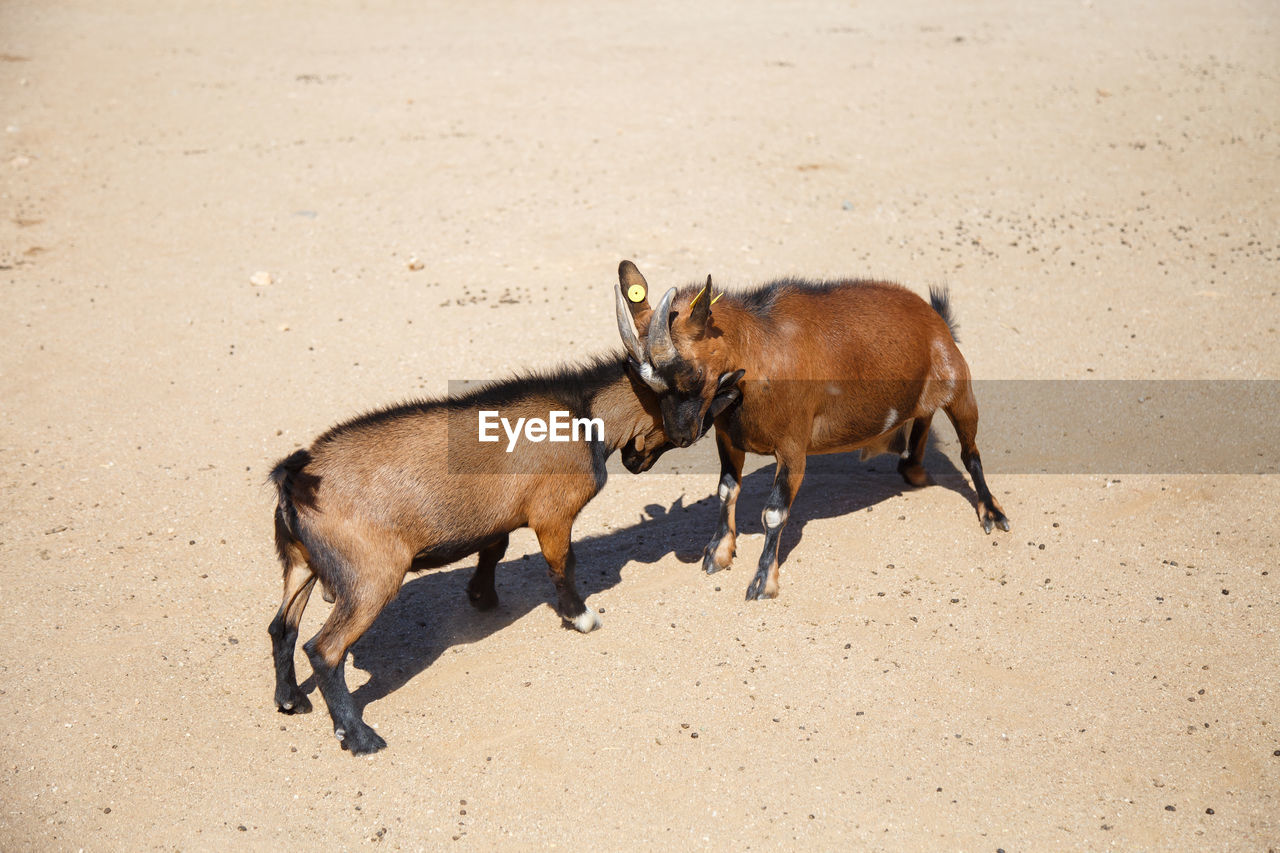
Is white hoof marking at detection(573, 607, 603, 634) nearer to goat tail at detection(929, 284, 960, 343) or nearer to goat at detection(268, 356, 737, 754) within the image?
goat at detection(268, 356, 737, 754)

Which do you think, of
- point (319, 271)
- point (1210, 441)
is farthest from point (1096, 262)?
point (319, 271)

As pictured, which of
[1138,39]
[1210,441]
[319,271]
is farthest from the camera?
[1138,39]

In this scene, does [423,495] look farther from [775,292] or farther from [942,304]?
[942,304]

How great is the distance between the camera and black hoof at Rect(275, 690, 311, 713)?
6238 millimetres

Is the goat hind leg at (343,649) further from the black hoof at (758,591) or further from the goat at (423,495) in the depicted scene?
the black hoof at (758,591)

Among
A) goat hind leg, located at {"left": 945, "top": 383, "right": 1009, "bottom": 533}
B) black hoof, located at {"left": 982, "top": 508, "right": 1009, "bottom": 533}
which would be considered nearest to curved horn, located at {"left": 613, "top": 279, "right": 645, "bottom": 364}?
goat hind leg, located at {"left": 945, "top": 383, "right": 1009, "bottom": 533}

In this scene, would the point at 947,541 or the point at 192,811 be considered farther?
the point at 947,541

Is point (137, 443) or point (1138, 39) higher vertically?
point (1138, 39)

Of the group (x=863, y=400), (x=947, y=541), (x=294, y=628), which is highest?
(x=863, y=400)

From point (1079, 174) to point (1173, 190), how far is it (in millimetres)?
1206

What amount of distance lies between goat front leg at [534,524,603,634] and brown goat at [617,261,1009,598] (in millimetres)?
943

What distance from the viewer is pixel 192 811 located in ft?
18.5

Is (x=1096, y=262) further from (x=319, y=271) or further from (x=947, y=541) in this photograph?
(x=319, y=271)

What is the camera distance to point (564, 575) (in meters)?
6.81
